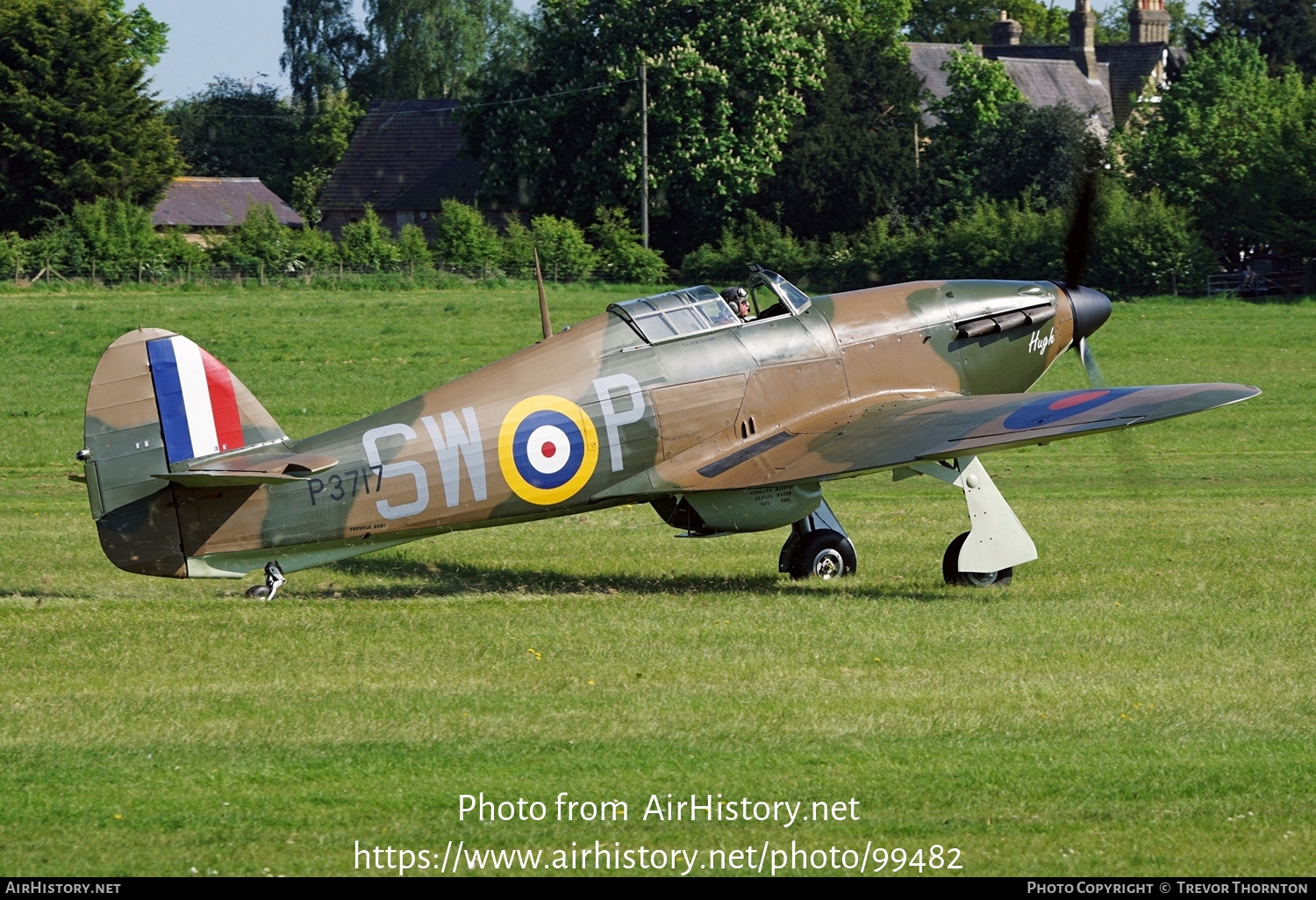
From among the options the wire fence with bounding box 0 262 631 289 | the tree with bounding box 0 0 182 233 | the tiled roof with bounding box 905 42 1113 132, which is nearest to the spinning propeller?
the wire fence with bounding box 0 262 631 289

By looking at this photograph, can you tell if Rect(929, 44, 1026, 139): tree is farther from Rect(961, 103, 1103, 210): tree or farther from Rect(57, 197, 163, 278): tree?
Rect(57, 197, 163, 278): tree

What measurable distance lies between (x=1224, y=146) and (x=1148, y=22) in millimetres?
43289

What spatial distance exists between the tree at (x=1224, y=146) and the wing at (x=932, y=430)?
36.3m

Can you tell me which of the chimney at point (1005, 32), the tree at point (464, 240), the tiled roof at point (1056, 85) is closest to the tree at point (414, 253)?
the tree at point (464, 240)

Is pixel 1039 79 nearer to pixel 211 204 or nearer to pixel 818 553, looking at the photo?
pixel 211 204

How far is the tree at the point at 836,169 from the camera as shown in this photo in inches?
2120

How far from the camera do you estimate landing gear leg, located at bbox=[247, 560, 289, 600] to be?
10852mm

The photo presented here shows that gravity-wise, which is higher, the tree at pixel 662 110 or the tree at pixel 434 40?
the tree at pixel 434 40

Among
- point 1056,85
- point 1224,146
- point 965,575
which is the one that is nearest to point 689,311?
point 965,575

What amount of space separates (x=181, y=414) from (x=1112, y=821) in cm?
654

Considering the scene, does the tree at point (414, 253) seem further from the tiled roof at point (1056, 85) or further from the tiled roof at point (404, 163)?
the tiled roof at point (1056, 85)

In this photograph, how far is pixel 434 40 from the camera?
8819 centimetres

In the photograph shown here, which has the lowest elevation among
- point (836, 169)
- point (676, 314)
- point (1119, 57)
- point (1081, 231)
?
point (676, 314)

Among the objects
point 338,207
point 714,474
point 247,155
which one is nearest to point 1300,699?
point 714,474
